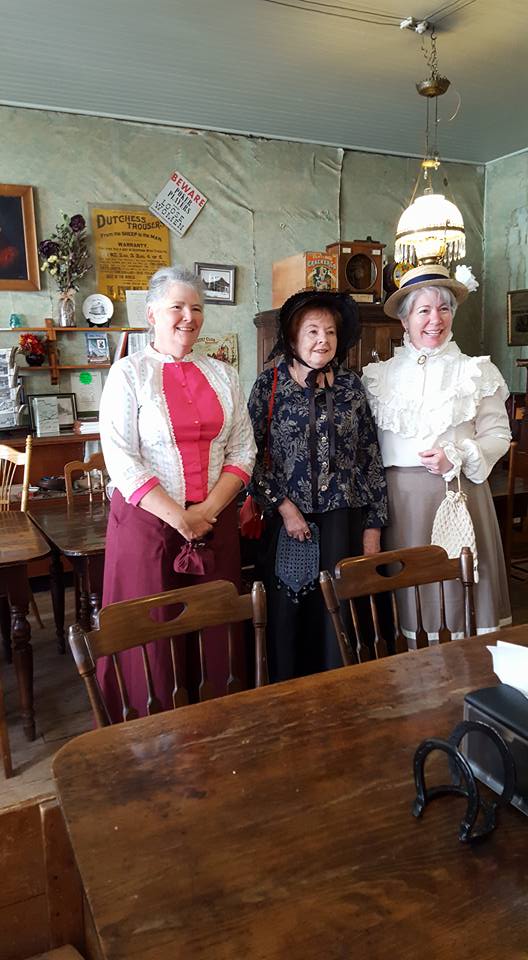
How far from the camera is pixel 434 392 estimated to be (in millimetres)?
2250

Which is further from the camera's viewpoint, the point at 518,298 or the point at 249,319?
the point at 518,298

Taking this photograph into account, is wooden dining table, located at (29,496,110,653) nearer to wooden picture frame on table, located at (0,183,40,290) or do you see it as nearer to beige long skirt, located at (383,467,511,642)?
beige long skirt, located at (383,467,511,642)

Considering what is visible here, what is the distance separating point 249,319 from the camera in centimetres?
536

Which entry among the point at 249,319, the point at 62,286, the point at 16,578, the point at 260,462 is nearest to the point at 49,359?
the point at 62,286

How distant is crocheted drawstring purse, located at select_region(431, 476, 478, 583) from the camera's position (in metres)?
2.20

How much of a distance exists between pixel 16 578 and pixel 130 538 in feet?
2.26

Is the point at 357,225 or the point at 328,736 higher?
the point at 357,225

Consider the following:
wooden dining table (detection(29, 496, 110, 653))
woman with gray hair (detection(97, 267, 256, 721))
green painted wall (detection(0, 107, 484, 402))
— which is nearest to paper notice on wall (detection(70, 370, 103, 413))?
green painted wall (detection(0, 107, 484, 402))

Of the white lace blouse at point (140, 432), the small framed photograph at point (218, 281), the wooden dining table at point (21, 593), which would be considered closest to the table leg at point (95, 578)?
the wooden dining table at point (21, 593)

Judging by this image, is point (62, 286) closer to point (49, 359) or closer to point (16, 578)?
point (49, 359)

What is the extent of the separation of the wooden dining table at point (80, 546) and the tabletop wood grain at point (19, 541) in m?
0.06

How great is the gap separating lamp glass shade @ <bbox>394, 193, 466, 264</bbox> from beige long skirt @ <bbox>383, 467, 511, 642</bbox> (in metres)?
2.35

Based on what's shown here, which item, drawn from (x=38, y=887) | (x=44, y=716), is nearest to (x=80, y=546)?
(x=44, y=716)

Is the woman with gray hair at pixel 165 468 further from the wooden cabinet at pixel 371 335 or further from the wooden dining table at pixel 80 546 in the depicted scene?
the wooden cabinet at pixel 371 335
